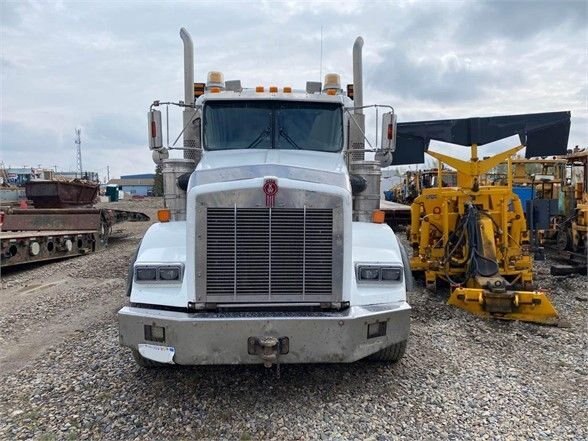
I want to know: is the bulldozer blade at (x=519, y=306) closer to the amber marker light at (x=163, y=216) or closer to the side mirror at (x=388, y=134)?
the side mirror at (x=388, y=134)

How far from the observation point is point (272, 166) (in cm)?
418

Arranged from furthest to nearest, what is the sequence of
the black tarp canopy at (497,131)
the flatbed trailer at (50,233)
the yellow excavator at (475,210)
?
the flatbed trailer at (50,233) < the black tarp canopy at (497,131) < the yellow excavator at (475,210)

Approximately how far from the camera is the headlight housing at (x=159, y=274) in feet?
13.1

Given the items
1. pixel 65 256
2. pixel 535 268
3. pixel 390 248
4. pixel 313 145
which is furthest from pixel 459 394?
pixel 65 256

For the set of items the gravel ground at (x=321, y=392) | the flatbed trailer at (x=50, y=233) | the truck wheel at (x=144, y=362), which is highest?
the flatbed trailer at (x=50, y=233)

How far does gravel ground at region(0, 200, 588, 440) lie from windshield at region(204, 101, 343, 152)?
7.75 ft

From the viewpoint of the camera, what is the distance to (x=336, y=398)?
409 centimetres

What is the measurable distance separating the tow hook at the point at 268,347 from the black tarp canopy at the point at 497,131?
15.1ft

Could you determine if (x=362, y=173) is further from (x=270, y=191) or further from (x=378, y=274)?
(x=270, y=191)

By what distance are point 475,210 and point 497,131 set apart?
1501 millimetres

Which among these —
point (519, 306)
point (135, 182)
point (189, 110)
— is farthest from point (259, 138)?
point (135, 182)

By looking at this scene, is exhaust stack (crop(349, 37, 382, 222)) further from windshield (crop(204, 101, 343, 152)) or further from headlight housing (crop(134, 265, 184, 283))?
headlight housing (crop(134, 265, 184, 283))

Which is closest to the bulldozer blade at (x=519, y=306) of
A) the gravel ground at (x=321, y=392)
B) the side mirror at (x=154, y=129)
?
the gravel ground at (x=321, y=392)

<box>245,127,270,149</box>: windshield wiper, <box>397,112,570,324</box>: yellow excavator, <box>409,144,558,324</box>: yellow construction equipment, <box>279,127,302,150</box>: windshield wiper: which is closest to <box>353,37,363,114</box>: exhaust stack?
<box>279,127,302,150</box>: windshield wiper
